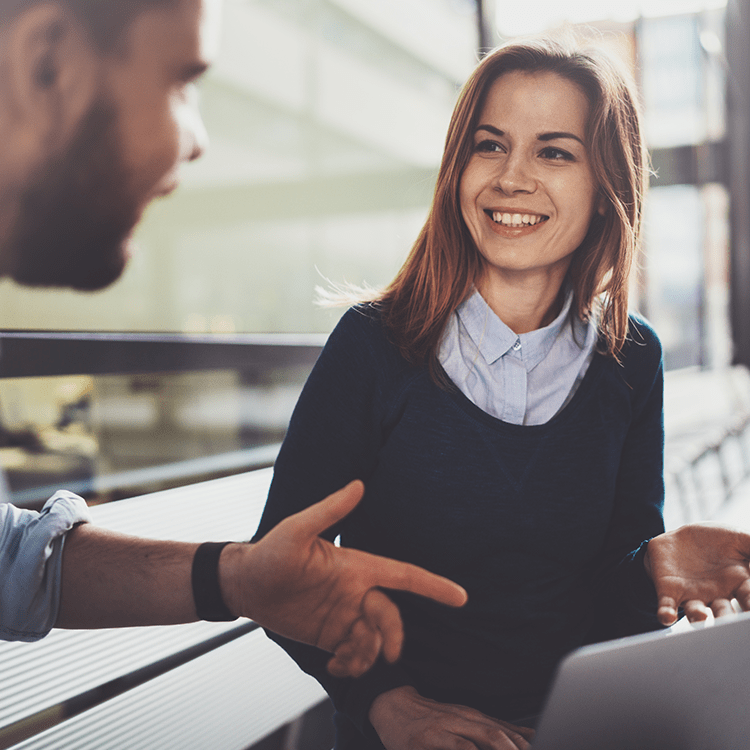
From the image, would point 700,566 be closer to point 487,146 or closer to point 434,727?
point 434,727

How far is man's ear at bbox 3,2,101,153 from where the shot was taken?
1.00 meters

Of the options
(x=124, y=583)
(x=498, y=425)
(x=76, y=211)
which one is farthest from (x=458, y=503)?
(x=76, y=211)

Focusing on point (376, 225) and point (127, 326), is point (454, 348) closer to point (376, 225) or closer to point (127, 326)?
point (127, 326)

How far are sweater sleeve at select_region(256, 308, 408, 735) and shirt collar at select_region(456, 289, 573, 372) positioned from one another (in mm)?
156

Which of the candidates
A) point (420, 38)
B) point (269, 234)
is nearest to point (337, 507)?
point (269, 234)

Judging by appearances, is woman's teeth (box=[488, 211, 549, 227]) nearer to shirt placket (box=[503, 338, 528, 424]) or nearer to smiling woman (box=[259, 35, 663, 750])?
smiling woman (box=[259, 35, 663, 750])

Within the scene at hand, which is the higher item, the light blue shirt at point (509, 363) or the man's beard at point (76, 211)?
the man's beard at point (76, 211)

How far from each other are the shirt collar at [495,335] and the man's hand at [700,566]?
330 mm

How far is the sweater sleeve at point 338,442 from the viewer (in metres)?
0.95

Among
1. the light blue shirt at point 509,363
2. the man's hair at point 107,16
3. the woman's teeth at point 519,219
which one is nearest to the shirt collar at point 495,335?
the light blue shirt at point 509,363

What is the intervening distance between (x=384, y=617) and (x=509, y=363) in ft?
1.58

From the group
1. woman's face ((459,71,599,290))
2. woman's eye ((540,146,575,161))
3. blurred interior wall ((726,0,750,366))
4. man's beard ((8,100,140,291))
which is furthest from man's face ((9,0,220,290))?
blurred interior wall ((726,0,750,366))

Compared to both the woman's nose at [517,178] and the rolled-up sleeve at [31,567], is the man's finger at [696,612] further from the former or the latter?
the rolled-up sleeve at [31,567]

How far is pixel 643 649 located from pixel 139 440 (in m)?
2.96
